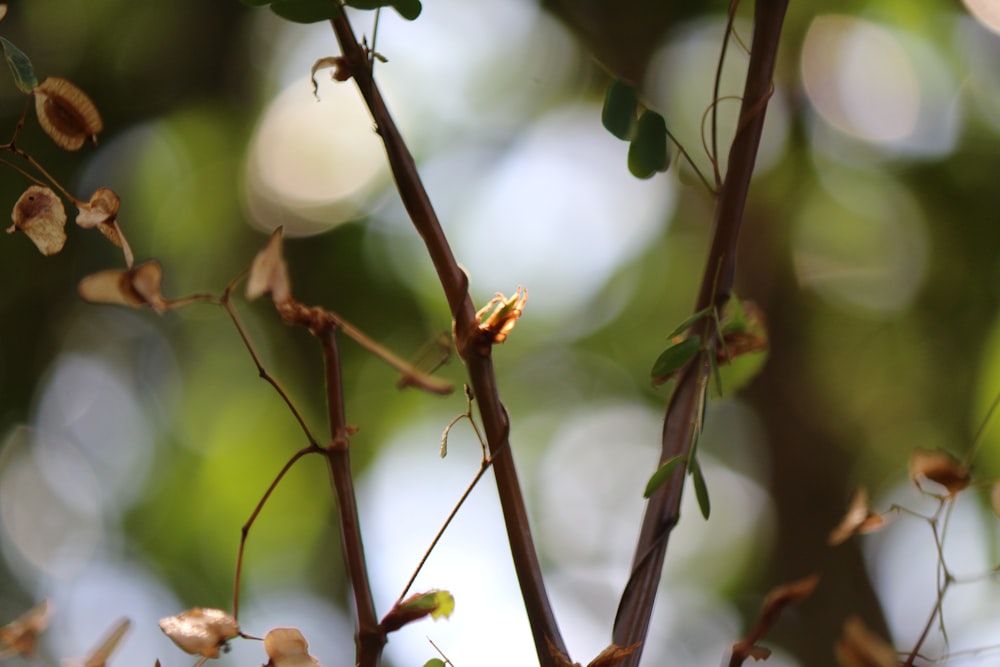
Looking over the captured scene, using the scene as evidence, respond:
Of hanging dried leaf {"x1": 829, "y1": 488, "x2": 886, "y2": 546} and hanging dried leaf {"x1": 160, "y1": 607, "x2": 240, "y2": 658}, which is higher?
hanging dried leaf {"x1": 160, "y1": 607, "x2": 240, "y2": 658}

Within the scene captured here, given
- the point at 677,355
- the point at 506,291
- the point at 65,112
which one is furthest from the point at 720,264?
the point at 506,291

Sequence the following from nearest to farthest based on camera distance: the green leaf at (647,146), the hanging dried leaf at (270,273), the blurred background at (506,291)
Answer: the hanging dried leaf at (270,273)
the green leaf at (647,146)
the blurred background at (506,291)

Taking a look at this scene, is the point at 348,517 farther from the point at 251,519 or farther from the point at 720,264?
→ the point at 720,264

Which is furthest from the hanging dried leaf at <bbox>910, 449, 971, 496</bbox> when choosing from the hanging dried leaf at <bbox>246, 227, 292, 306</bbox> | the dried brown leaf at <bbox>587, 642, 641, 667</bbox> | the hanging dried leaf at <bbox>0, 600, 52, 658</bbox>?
the hanging dried leaf at <bbox>0, 600, 52, 658</bbox>

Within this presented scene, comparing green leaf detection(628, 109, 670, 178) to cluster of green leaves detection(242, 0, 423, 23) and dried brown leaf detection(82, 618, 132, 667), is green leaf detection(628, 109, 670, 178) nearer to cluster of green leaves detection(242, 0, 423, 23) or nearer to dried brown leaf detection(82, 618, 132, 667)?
cluster of green leaves detection(242, 0, 423, 23)

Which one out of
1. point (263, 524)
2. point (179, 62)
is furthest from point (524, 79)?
point (263, 524)

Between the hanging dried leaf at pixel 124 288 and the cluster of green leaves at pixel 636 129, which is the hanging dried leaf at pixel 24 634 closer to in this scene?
the hanging dried leaf at pixel 124 288

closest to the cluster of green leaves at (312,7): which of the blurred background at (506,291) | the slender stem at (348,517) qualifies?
the slender stem at (348,517)
